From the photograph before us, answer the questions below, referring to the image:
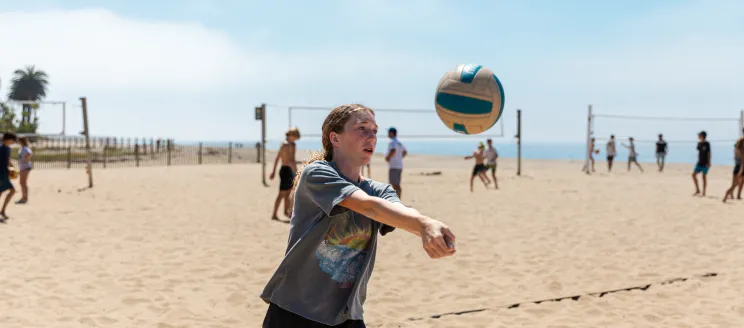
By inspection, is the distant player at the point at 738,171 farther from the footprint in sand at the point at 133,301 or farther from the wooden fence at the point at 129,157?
the wooden fence at the point at 129,157

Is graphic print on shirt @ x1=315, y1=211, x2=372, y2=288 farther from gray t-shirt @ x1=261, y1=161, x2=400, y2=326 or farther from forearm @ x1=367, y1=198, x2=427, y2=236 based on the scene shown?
forearm @ x1=367, y1=198, x2=427, y2=236

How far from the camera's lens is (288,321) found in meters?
1.89

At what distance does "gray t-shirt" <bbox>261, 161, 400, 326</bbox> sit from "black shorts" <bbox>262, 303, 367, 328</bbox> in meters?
0.03

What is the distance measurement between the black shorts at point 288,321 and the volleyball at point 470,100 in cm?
198

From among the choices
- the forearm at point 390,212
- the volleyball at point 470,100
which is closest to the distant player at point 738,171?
the volleyball at point 470,100

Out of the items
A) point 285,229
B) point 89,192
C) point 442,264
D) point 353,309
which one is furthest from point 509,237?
point 89,192

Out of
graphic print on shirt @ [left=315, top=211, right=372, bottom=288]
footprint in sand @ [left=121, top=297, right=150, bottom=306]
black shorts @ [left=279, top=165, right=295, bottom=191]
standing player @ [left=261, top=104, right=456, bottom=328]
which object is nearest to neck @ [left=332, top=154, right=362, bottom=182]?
standing player @ [left=261, top=104, right=456, bottom=328]

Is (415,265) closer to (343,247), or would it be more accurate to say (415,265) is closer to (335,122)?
(343,247)

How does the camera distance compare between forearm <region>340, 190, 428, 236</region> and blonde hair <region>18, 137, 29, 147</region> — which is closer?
forearm <region>340, 190, 428, 236</region>

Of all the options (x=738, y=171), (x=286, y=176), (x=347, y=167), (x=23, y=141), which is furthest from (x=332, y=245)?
(x=738, y=171)

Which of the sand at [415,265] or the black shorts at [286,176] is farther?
the black shorts at [286,176]

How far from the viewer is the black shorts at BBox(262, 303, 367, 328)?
1870mm

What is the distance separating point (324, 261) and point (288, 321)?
0.24 m

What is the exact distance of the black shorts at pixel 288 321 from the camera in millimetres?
1870
